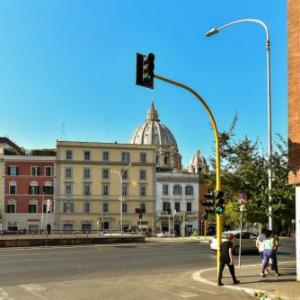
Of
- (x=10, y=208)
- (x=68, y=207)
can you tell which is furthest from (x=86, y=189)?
(x=10, y=208)

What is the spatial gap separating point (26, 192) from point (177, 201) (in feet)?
85.1

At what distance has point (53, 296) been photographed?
1480 cm

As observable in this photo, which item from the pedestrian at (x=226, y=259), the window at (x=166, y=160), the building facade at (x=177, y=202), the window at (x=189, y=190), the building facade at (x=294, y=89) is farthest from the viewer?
the window at (x=166, y=160)

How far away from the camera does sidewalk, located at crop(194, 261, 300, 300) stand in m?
14.7

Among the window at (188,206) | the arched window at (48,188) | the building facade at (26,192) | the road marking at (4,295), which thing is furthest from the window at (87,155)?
the road marking at (4,295)

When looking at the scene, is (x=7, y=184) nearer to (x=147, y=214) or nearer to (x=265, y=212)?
(x=147, y=214)

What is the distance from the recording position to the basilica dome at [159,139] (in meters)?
142

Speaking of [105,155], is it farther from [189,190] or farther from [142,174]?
[189,190]

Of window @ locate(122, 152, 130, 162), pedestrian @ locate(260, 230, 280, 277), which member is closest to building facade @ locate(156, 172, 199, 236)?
window @ locate(122, 152, 130, 162)

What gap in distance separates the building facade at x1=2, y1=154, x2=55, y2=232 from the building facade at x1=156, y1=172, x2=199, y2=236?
18490mm

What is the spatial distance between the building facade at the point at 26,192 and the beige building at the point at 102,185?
2094mm

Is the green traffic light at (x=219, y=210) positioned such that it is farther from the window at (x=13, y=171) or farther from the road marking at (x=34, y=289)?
the window at (x=13, y=171)

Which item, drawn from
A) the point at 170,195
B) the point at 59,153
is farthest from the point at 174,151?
the point at 59,153

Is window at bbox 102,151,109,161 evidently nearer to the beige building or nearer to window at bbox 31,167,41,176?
the beige building
